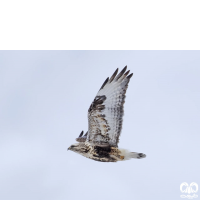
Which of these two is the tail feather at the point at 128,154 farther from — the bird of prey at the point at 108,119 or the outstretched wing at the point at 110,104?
the outstretched wing at the point at 110,104

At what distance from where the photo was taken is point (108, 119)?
11.4 meters

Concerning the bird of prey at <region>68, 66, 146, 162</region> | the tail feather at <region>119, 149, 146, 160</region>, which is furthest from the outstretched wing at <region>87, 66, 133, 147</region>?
the tail feather at <region>119, 149, 146, 160</region>

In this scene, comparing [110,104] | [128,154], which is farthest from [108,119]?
[128,154]

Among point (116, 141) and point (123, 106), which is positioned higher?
point (123, 106)

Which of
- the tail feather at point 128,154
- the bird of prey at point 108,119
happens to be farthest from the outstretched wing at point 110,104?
the tail feather at point 128,154

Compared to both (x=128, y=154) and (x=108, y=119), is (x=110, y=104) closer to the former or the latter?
(x=108, y=119)
